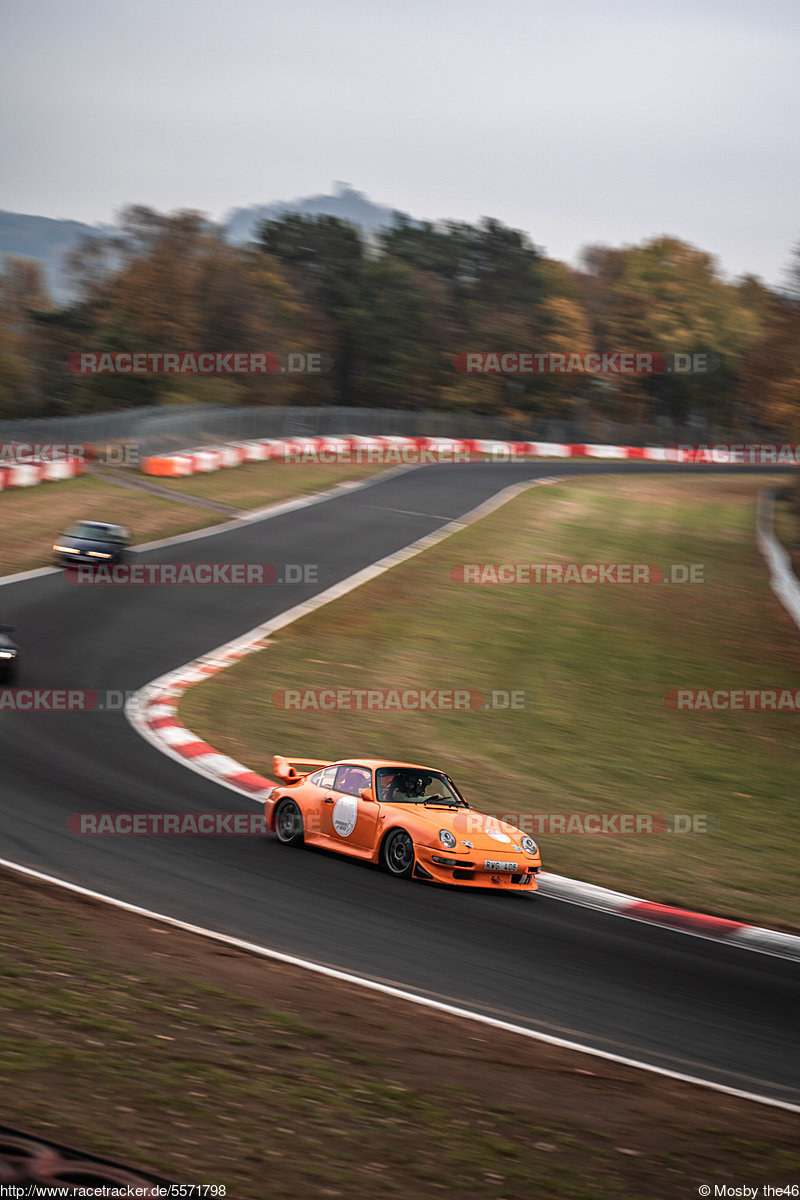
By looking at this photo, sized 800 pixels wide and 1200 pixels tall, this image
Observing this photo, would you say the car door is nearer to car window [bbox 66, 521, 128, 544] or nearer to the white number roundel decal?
the white number roundel decal

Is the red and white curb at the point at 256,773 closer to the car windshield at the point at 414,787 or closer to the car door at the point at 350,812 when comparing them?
the car windshield at the point at 414,787

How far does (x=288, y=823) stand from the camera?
11.5 metres

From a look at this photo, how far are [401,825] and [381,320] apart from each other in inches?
2794

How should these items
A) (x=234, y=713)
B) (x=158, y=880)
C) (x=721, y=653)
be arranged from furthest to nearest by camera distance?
1. (x=721, y=653)
2. (x=234, y=713)
3. (x=158, y=880)

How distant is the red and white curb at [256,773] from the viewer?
9938mm

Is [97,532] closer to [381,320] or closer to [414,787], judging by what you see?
[414,787]

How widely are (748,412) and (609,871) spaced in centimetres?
7548

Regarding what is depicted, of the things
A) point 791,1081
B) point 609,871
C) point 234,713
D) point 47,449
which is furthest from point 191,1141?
point 47,449

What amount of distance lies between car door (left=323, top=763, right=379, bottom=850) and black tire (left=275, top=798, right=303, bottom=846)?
0.31 meters

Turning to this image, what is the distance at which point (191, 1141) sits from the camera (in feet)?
16.7

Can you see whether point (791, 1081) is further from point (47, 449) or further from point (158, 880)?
point (47, 449)

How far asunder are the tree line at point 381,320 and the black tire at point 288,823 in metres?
53.4

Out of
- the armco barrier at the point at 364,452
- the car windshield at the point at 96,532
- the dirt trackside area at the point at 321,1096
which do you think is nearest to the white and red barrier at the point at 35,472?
the armco barrier at the point at 364,452

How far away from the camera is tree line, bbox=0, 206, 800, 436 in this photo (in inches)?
2670
